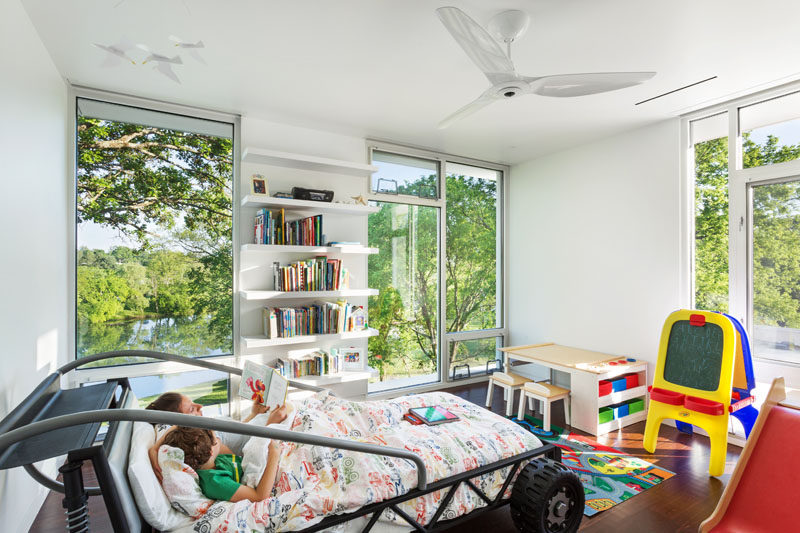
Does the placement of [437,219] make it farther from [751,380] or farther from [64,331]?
→ [64,331]

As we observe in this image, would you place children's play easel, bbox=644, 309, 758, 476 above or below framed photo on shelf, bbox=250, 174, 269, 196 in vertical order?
below

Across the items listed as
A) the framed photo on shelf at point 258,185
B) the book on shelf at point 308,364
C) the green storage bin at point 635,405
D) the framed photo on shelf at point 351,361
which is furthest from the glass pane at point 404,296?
the green storage bin at point 635,405

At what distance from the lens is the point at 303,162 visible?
3.57 m

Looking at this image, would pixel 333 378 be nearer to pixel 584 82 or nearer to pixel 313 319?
pixel 313 319

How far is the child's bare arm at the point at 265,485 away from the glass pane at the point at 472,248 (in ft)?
10.6

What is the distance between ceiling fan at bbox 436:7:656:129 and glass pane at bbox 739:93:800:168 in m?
1.85

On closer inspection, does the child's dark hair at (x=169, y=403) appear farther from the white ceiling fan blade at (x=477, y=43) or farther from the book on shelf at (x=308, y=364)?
the white ceiling fan blade at (x=477, y=43)

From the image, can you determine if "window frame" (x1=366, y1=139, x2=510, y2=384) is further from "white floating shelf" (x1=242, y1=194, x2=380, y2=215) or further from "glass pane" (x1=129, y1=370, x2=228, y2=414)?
"glass pane" (x1=129, y1=370, x2=228, y2=414)

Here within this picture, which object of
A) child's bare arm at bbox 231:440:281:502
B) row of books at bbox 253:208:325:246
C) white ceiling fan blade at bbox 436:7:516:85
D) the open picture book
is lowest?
child's bare arm at bbox 231:440:281:502

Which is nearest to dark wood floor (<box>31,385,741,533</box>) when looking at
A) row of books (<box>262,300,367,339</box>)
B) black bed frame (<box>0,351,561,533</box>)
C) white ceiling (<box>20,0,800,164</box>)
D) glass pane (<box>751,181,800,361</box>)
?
black bed frame (<box>0,351,561,533</box>)

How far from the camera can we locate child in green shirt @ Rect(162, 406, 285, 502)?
163cm

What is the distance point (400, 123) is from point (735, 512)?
340 cm

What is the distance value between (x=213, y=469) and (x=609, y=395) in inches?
121

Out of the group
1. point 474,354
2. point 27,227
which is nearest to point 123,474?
point 27,227
